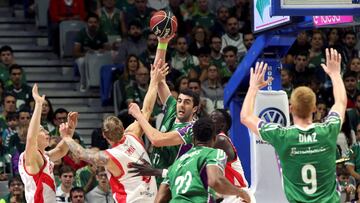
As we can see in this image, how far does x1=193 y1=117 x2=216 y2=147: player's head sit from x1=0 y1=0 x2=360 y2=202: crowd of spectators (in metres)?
6.58

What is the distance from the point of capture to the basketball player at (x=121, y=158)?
44.8 feet

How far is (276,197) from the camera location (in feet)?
48.8

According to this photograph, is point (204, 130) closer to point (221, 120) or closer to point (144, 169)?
point (144, 169)

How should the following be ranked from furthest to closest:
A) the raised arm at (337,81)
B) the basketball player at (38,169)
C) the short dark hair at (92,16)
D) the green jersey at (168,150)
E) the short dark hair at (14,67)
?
the short dark hair at (92,16), the short dark hair at (14,67), the green jersey at (168,150), the basketball player at (38,169), the raised arm at (337,81)

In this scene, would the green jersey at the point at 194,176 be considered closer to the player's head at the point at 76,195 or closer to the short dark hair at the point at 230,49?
the player's head at the point at 76,195

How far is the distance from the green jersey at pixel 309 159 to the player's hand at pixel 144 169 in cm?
271

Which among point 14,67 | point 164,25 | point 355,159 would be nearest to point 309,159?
point 164,25

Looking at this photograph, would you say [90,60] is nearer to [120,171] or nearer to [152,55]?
[152,55]

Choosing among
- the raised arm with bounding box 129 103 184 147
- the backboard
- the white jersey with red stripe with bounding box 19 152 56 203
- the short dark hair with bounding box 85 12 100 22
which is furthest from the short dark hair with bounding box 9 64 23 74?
the backboard

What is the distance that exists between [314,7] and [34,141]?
142 inches

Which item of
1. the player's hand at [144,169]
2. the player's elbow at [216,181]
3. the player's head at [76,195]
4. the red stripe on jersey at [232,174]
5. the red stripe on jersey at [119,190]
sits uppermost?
the player's elbow at [216,181]

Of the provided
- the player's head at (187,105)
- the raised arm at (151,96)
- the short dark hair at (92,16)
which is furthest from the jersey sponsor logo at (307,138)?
the short dark hair at (92,16)

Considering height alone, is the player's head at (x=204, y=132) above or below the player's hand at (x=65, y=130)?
above

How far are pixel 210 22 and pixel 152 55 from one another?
228 centimetres
